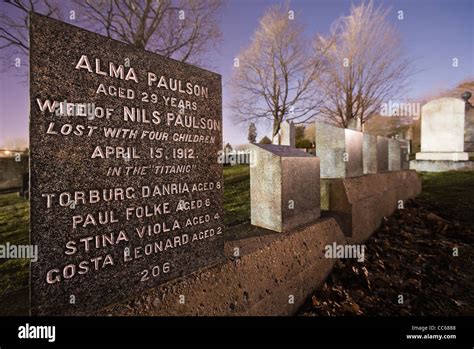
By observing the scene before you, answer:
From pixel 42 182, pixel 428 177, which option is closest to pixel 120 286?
pixel 42 182

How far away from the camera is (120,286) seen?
65.6 inches

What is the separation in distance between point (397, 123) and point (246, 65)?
127 ft

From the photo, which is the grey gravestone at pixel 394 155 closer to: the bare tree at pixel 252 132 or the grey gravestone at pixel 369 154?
the grey gravestone at pixel 369 154

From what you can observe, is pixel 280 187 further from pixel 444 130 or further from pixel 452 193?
pixel 444 130

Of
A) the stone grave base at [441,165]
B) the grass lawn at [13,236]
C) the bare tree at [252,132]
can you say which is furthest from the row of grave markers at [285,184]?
the bare tree at [252,132]

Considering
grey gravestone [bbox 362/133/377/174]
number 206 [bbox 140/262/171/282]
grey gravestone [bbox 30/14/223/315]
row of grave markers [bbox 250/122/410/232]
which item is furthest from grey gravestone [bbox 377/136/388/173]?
number 206 [bbox 140/262/171/282]

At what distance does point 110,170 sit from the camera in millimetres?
1625

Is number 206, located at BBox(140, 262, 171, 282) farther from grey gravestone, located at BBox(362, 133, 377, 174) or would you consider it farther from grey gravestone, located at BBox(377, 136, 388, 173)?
grey gravestone, located at BBox(377, 136, 388, 173)

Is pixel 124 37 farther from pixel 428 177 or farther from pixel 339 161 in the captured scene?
pixel 428 177

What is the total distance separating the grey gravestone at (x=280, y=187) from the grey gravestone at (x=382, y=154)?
3626mm

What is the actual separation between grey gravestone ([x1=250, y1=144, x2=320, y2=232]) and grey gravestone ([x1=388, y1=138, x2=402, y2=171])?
483 centimetres

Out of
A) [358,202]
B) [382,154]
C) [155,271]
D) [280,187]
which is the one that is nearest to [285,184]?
[280,187]

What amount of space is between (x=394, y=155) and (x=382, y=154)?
3.72 feet

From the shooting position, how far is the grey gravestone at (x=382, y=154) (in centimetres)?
592
